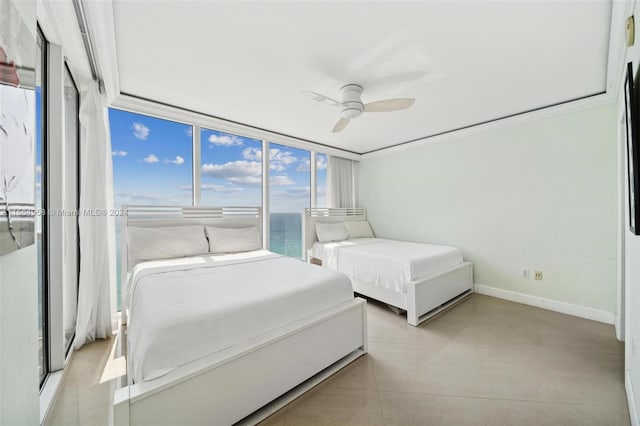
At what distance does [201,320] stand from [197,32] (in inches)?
73.4

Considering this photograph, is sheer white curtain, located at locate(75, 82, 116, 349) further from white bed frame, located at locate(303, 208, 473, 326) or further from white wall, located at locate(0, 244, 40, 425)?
white bed frame, located at locate(303, 208, 473, 326)

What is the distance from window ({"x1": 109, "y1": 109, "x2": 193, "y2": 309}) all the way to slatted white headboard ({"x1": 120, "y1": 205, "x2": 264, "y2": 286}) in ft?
0.67

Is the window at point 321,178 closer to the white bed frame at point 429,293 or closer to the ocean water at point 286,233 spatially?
the ocean water at point 286,233

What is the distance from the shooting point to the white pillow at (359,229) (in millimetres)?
4543

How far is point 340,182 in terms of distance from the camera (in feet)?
16.3

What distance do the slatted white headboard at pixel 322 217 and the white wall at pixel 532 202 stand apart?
1141mm

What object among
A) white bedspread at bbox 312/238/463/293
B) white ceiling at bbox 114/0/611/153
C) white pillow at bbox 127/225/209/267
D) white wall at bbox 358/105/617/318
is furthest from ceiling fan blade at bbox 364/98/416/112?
white pillow at bbox 127/225/209/267

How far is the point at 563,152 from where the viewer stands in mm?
2838

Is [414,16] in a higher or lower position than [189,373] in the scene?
higher

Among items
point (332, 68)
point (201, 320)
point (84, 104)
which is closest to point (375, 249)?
point (332, 68)

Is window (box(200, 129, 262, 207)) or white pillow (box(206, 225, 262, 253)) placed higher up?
window (box(200, 129, 262, 207))

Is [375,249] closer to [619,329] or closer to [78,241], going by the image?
[619,329]

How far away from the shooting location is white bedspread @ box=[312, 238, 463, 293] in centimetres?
272

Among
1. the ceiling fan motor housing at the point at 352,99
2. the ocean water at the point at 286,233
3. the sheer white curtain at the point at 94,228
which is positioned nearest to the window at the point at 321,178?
the ocean water at the point at 286,233
